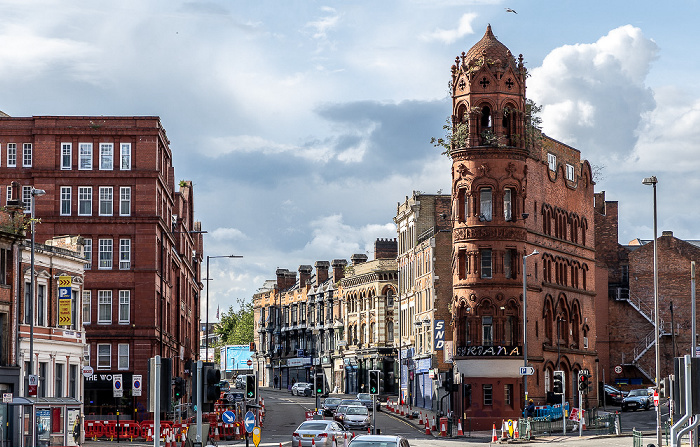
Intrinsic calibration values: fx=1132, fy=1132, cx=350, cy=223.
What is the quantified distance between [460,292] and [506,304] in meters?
3.24

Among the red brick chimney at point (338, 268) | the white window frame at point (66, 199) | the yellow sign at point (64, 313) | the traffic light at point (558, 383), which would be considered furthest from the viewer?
the red brick chimney at point (338, 268)

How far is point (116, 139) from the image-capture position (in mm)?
74875

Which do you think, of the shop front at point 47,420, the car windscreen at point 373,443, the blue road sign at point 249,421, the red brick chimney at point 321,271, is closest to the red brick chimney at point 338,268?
the red brick chimney at point 321,271

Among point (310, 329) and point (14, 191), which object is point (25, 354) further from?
point (310, 329)

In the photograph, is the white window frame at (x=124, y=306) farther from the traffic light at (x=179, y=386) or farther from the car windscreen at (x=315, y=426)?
the traffic light at (x=179, y=386)

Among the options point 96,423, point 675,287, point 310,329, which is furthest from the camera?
point 310,329

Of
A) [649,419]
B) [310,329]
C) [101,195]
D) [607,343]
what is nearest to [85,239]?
[101,195]

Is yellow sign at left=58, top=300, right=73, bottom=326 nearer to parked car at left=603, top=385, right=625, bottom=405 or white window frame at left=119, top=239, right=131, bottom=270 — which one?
white window frame at left=119, top=239, right=131, bottom=270

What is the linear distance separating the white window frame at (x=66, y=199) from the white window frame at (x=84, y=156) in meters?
1.63

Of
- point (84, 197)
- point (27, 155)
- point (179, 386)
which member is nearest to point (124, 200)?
point (84, 197)

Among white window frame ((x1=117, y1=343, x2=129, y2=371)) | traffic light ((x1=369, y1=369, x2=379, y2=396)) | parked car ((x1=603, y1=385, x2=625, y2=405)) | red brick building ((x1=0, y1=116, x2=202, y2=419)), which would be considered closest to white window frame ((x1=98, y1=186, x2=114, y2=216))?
red brick building ((x1=0, y1=116, x2=202, y2=419))

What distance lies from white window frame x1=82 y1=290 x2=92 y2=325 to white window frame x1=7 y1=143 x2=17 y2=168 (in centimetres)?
996

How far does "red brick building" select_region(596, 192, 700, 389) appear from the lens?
102 m

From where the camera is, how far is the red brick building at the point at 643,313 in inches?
4008
